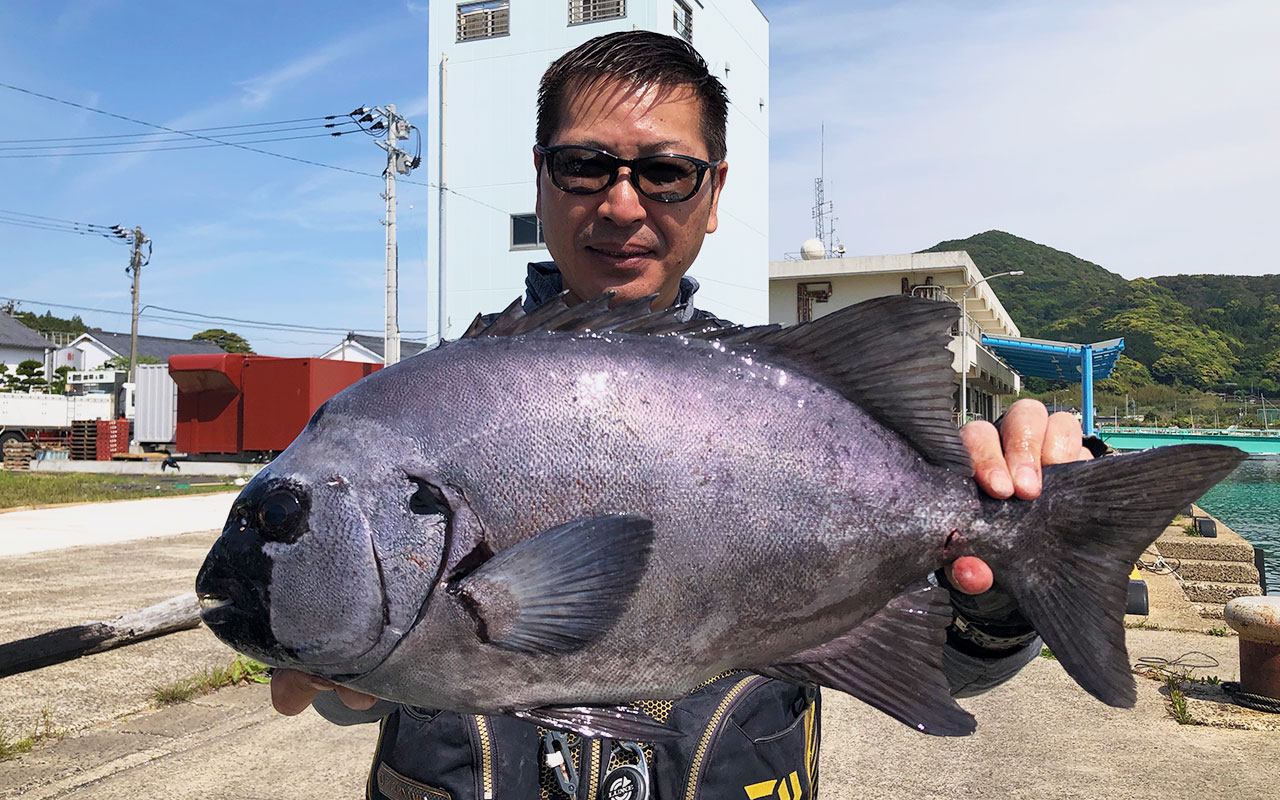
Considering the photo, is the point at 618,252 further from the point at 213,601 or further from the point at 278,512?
the point at 213,601

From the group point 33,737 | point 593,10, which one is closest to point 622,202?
point 33,737

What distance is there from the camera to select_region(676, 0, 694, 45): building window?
2245 centimetres

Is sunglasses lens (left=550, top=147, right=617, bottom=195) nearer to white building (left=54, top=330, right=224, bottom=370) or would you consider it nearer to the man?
the man

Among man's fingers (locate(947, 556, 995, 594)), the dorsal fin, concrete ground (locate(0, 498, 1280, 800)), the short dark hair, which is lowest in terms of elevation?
concrete ground (locate(0, 498, 1280, 800))

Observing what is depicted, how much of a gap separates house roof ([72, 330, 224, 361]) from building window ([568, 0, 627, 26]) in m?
42.6

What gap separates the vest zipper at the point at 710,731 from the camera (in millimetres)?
1779

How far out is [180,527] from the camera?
12.0 metres

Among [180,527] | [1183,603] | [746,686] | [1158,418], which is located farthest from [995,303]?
[746,686]

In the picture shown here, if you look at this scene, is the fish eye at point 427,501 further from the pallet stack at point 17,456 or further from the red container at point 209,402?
the pallet stack at point 17,456

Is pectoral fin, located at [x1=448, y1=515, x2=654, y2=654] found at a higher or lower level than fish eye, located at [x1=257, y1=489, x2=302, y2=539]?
lower

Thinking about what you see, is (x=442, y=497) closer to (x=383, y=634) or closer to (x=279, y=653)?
(x=383, y=634)

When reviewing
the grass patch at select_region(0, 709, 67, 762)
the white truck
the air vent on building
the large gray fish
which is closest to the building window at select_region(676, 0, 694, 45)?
the air vent on building

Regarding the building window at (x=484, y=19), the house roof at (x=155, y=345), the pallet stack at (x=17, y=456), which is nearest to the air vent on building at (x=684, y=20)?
the building window at (x=484, y=19)

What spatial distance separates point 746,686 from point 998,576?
719 mm
